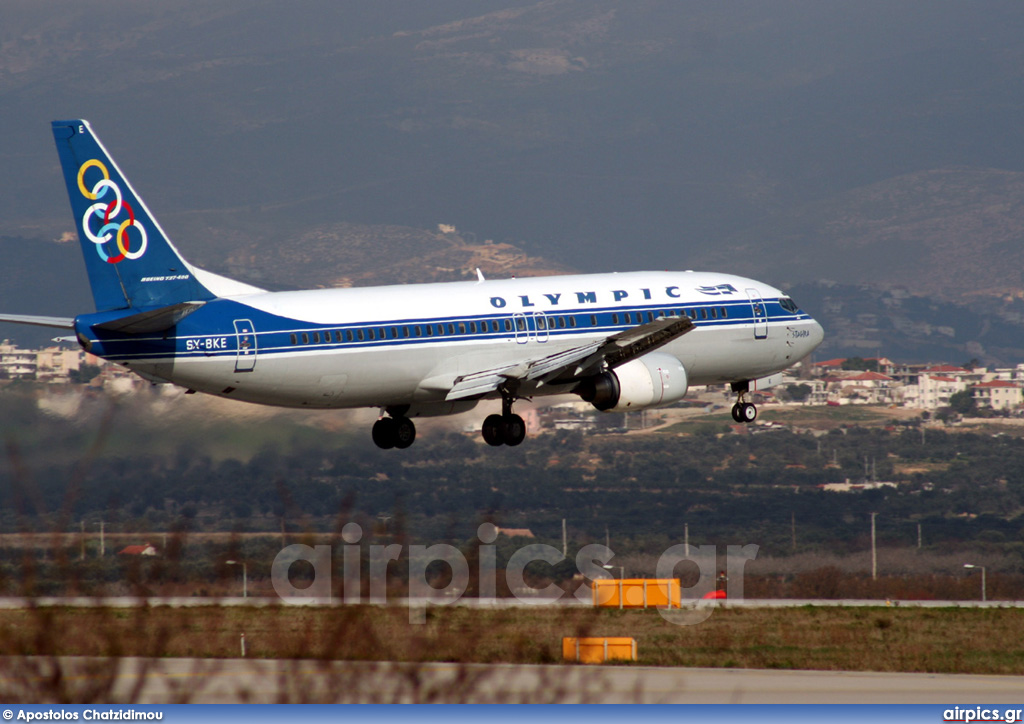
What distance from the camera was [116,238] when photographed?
137ft

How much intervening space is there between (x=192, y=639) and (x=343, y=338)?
13629 millimetres

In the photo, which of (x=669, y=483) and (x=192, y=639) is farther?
(x=669, y=483)

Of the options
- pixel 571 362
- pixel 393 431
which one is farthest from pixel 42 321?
pixel 571 362

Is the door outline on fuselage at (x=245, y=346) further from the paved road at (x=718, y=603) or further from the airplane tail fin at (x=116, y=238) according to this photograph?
the paved road at (x=718, y=603)

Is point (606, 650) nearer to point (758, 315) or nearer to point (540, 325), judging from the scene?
point (540, 325)

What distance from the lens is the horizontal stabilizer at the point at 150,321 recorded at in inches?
1554

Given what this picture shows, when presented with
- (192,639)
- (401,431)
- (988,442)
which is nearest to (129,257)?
(401,431)

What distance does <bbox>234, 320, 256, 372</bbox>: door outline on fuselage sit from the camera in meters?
41.4

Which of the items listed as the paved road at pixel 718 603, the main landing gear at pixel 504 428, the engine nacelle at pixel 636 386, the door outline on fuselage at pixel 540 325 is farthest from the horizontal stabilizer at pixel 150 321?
the paved road at pixel 718 603

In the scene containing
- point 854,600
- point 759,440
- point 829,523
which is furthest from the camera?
point 759,440

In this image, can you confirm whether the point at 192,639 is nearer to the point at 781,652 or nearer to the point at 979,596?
the point at 781,652

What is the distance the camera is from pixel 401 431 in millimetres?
48250

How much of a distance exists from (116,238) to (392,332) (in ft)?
25.9

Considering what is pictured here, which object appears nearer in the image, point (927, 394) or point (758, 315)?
point (758, 315)
